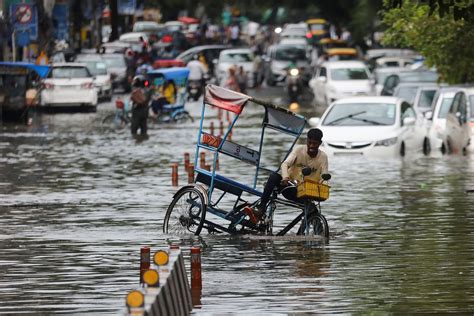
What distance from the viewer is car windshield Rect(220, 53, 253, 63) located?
66.4 metres

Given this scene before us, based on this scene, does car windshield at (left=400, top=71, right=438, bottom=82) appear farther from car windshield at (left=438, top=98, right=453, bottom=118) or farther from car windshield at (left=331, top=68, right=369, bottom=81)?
car windshield at (left=438, top=98, right=453, bottom=118)

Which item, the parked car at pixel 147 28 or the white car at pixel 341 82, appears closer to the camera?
the white car at pixel 341 82

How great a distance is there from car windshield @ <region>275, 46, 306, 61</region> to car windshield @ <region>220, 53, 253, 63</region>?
156 centimetres

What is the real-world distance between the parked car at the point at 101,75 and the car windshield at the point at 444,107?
25318 millimetres

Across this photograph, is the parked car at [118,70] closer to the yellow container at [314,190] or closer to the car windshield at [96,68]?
the car windshield at [96,68]

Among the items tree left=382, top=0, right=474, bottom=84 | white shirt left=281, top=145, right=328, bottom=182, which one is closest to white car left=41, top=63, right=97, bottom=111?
tree left=382, top=0, right=474, bottom=84

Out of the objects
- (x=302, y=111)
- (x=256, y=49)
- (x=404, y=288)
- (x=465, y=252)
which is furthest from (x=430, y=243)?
(x=256, y=49)

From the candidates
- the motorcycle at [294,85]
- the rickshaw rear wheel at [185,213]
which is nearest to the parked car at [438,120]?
the rickshaw rear wheel at [185,213]

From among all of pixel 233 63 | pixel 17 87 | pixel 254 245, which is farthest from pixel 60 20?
pixel 254 245

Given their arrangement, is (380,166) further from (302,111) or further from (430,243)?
(302,111)

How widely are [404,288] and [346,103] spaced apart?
1825 cm

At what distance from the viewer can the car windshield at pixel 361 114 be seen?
30.7m

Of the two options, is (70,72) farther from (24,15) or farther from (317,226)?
(317,226)

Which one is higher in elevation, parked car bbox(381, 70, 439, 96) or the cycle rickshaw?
the cycle rickshaw
